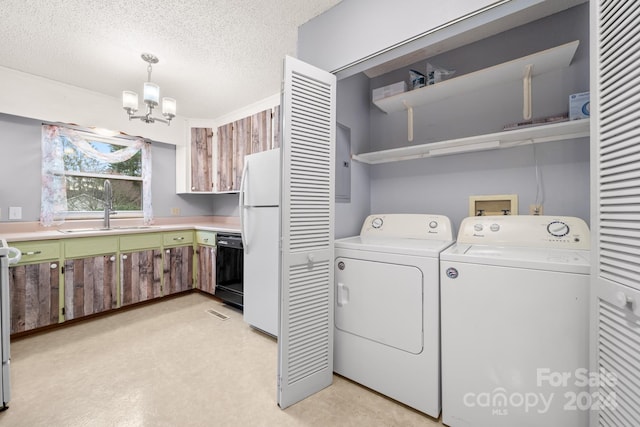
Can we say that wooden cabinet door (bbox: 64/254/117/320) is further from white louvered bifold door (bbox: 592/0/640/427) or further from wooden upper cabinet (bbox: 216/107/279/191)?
white louvered bifold door (bbox: 592/0/640/427)

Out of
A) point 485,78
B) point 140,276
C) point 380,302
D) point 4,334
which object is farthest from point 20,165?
point 485,78

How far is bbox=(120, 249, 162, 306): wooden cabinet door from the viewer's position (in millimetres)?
3123

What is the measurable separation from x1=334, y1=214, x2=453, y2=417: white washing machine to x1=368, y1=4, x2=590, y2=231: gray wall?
0.44 m

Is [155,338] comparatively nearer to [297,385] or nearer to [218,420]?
[218,420]

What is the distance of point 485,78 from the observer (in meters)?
1.87

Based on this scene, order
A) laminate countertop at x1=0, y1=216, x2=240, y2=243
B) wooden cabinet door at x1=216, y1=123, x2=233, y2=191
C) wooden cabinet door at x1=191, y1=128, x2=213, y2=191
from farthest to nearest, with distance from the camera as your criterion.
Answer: wooden cabinet door at x1=191, y1=128, x2=213, y2=191 < wooden cabinet door at x1=216, y1=123, x2=233, y2=191 < laminate countertop at x1=0, y1=216, x2=240, y2=243

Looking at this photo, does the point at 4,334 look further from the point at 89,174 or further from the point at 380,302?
the point at 89,174

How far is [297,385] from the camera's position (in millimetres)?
1682

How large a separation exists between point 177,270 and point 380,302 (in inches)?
118

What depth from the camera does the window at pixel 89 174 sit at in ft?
9.96

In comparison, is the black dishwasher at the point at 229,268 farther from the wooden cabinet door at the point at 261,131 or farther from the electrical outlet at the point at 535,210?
the electrical outlet at the point at 535,210

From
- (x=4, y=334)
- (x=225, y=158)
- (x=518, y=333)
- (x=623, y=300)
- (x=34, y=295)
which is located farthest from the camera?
(x=225, y=158)

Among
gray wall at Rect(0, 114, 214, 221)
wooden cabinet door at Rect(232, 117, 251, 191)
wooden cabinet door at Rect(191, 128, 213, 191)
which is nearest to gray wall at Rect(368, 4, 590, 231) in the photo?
wooden cabinet door at Rect(232, 117, 251, 191)

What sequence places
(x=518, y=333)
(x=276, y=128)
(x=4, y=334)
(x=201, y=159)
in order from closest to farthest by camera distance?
1. (x=518, y=333)
2. (x=4, y=334)
3. (x=276, y=128)
4. (x=201, y=159)
